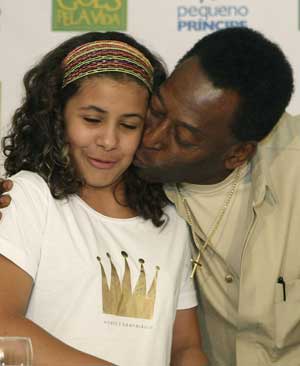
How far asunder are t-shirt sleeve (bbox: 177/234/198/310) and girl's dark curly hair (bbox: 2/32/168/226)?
0.33 ft

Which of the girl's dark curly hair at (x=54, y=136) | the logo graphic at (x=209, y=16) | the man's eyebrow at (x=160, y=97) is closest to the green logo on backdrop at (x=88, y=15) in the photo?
the logo graphic at (x=209, y=16)

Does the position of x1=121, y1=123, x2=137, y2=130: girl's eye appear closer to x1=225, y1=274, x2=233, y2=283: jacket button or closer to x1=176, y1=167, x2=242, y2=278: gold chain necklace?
x1=176, y1=167, x2=242, y2=278: gold chain necklace

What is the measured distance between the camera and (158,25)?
73.3 inches

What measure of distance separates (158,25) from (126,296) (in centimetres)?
79

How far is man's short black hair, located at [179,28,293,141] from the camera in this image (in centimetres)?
145

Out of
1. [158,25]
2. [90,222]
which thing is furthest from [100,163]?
[158,25]

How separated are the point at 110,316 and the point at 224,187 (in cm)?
42

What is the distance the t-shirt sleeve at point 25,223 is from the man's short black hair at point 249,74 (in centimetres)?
41

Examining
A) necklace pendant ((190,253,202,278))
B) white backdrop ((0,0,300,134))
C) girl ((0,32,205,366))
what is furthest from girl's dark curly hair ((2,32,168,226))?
white backdrop ((0,0,300,134))

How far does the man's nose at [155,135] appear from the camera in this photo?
1449 millimetres

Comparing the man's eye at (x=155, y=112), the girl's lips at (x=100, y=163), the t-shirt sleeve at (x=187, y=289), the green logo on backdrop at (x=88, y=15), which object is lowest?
the t-shirt sleeve at (x=187, y=289)

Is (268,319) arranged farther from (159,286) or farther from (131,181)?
(131,181)

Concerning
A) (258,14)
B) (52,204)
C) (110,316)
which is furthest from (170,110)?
→ (258,14)

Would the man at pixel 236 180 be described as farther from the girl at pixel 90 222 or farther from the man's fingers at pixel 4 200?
the man's fingers at pixel 4 200
